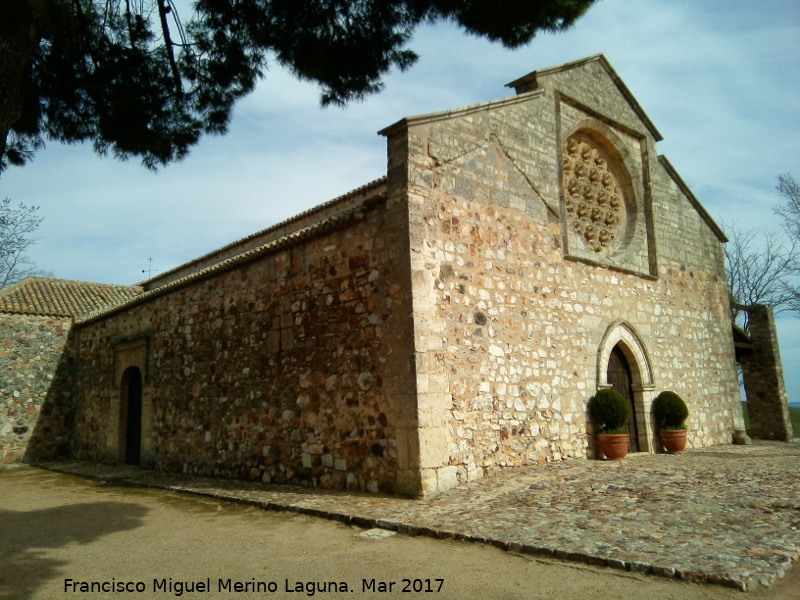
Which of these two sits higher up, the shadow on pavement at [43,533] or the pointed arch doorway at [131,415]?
the pointed arch doorway at [131,415]

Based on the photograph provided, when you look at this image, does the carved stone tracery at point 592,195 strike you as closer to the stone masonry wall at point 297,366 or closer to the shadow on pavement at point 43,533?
the stone masonry wall at point 297,366

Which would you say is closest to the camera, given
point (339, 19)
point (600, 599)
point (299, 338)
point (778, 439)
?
point (600, 599)

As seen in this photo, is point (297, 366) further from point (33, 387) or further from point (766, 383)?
point (766, 383)

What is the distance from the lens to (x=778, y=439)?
46.0 ft

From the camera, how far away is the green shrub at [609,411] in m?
9.15

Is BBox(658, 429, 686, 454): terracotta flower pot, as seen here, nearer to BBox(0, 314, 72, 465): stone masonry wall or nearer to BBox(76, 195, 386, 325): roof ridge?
BBox(76, 195, 386, 325): roof ridge

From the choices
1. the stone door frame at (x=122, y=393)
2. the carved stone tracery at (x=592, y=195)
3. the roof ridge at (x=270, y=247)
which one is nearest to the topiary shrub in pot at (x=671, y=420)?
the carved stone tracery at (x=592, y=195)

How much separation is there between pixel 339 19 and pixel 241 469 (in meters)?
6.80

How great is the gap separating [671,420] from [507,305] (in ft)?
15.0

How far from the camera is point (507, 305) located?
8.38m

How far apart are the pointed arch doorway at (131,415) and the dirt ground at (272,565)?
6.36 m

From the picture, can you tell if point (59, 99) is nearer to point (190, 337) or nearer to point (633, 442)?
point (190, 337)

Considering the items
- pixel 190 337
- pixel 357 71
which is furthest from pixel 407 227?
pixel 190 337

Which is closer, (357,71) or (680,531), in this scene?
(680,531)
